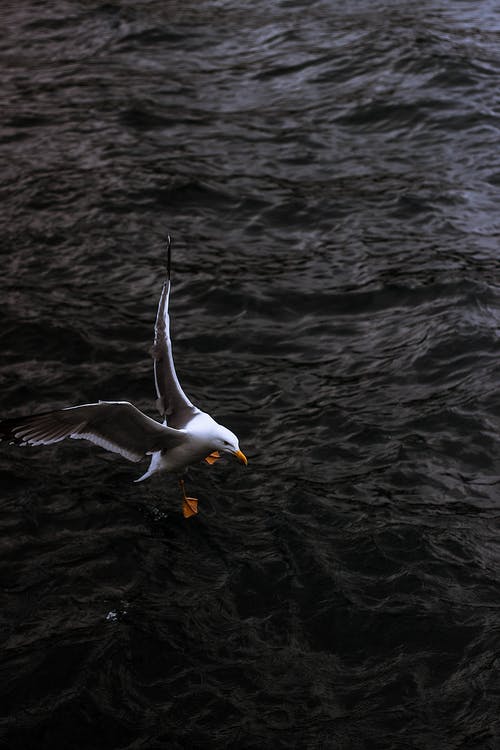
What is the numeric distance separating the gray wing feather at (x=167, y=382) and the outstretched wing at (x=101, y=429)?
0.23 metres

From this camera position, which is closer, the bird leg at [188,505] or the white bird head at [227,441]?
the white bird head at [227,441]

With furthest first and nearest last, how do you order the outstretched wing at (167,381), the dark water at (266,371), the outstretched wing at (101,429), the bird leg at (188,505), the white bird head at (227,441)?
the bird leg at (188,505) → the outstretched wing at (167,381) → the white bird head at (227,441) → the outstretched wing at (101,429) → the dark water at (266,371)

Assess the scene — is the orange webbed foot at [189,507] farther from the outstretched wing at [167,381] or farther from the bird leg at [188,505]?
the outstretched wing at [167,381]

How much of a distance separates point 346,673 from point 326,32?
40.7 feet

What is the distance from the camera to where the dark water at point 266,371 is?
596cm

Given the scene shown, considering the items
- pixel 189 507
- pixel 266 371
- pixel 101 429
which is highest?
pixel 101 429

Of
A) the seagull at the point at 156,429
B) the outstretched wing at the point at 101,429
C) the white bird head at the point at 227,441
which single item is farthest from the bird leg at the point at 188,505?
the white bird head at the point at 227,441

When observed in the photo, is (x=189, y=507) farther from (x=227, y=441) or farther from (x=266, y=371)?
(x=266, y=371)

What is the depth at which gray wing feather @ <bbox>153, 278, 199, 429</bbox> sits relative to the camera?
279 inches

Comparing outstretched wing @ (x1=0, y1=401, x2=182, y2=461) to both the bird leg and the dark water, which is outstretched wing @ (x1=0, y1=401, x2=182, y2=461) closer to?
the bird leg

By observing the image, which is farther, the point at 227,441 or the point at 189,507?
the point at 189,507

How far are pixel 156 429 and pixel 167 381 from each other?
1.66 feet

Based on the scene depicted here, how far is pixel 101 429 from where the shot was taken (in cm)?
691

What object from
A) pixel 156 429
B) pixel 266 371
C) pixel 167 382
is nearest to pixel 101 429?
pixel 156 429
